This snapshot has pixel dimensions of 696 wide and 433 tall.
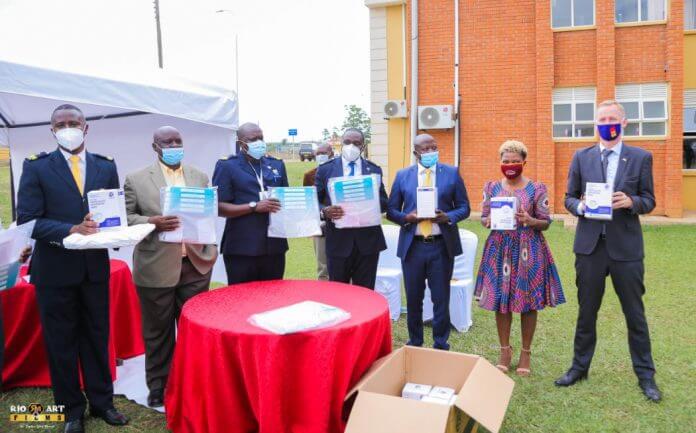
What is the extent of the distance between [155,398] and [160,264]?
1014mm

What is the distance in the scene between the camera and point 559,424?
11.8 feet

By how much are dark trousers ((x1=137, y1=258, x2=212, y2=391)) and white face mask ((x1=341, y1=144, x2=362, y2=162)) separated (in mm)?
1510

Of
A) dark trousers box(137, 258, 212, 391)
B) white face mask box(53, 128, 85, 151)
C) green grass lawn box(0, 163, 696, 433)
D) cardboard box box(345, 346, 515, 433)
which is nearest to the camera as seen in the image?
cardboard box box(345, 346, 515, 433)

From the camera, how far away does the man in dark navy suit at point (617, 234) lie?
389 centimetres

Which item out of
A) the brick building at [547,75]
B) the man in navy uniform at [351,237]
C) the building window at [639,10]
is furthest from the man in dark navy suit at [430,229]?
the building window at [639,10]

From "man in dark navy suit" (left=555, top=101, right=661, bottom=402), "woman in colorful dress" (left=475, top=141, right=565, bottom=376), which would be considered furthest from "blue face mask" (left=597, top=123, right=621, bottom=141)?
"woman in colorful dress" (left=475, top=141, right=565, bottom=376)

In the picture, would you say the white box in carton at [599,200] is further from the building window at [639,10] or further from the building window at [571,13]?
the building window at [639,10]

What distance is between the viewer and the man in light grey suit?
3.91 metres

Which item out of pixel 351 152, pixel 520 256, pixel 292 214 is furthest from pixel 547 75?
pixel 292 214

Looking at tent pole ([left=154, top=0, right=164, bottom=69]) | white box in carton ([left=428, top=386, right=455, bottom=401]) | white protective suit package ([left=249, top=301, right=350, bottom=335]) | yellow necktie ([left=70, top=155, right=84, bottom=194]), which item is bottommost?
white box in carton ([left=428, top=386, right=455, bottom=401])

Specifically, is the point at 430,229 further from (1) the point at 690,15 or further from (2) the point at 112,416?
(1) the point at 690,15

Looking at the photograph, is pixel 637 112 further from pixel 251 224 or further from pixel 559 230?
pixel 251 224

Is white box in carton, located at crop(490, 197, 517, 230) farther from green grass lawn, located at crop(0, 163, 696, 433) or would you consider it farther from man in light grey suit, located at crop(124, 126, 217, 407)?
man in light grey suit, located at crop(124, 126, 217, 407)

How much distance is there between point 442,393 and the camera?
324 cm
